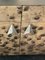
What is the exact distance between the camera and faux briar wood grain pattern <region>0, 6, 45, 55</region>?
179 cm

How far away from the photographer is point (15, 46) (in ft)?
6.34

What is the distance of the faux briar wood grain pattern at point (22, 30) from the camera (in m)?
1.79

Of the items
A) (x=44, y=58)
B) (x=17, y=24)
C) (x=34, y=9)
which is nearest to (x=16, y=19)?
(x=17, y=24)

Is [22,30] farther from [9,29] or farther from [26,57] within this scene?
[26,57]

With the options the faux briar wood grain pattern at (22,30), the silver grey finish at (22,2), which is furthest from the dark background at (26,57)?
the silver grey finish at (22,2)

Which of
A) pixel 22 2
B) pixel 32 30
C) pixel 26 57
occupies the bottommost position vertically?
pixel 26 57

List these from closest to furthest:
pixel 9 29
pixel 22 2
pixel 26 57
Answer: pixel 22 2
pixel 9 29
pixel 26 57

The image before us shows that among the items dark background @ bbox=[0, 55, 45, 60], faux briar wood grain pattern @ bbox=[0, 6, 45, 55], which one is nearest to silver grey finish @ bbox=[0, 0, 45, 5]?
faux briar wood grain pattern @ bbox=[0, 6, 45, 55]

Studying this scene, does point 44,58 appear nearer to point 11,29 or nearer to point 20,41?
point 20,41

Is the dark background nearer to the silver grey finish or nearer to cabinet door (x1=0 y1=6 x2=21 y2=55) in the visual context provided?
cabinet door (x1=0 y1=6 x2=21 y2=55)

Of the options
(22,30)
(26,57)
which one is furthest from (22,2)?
(26,57)

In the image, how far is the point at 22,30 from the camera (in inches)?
73.1

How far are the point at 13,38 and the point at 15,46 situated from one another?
0.26 feet

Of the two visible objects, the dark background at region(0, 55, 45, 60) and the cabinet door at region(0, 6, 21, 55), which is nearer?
the cabinet door at region(0, 6, 21, 55)
